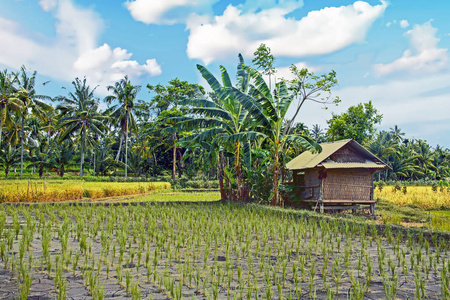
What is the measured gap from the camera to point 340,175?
41.8ft

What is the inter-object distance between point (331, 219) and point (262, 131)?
492 centimetres

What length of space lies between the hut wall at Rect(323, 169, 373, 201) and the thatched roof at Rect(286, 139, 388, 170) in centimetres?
36

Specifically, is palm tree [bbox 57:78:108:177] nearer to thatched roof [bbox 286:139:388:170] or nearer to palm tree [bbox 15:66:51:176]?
palm tree [bbox 15:66:51:176]

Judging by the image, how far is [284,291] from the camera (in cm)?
379

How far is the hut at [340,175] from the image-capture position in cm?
1232

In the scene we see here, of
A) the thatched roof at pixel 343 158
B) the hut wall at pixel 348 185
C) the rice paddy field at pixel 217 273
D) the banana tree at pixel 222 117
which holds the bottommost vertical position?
the rice paddy field at pixel 217 273

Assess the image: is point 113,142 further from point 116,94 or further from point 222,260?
point 222,260

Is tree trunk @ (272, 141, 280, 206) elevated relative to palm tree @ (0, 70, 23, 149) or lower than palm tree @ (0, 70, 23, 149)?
lower

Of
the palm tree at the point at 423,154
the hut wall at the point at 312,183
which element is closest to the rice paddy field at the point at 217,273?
the hut wall at the point at 312,183

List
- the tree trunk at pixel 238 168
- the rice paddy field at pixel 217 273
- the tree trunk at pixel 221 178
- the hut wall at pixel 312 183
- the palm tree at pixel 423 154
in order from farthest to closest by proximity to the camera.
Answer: the palm tree at pixel 423 154 < the tree trunk at pixel 221 178 < the tree trunk at pixel 238 168 < the hut wall at pixel 312 183 < the rice paddy field at pixel 217 273

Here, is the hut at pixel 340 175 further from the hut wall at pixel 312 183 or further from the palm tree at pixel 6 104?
the palm tree at pixel 6 104

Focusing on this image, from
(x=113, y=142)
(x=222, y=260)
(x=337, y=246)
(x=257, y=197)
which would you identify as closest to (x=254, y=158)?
(x=257, y=197)

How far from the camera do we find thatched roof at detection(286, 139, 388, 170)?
12.1 m

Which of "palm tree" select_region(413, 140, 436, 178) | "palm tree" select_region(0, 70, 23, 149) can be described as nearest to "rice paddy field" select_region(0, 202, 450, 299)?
"palm tree" select_region(0, 70, 23, 149)
